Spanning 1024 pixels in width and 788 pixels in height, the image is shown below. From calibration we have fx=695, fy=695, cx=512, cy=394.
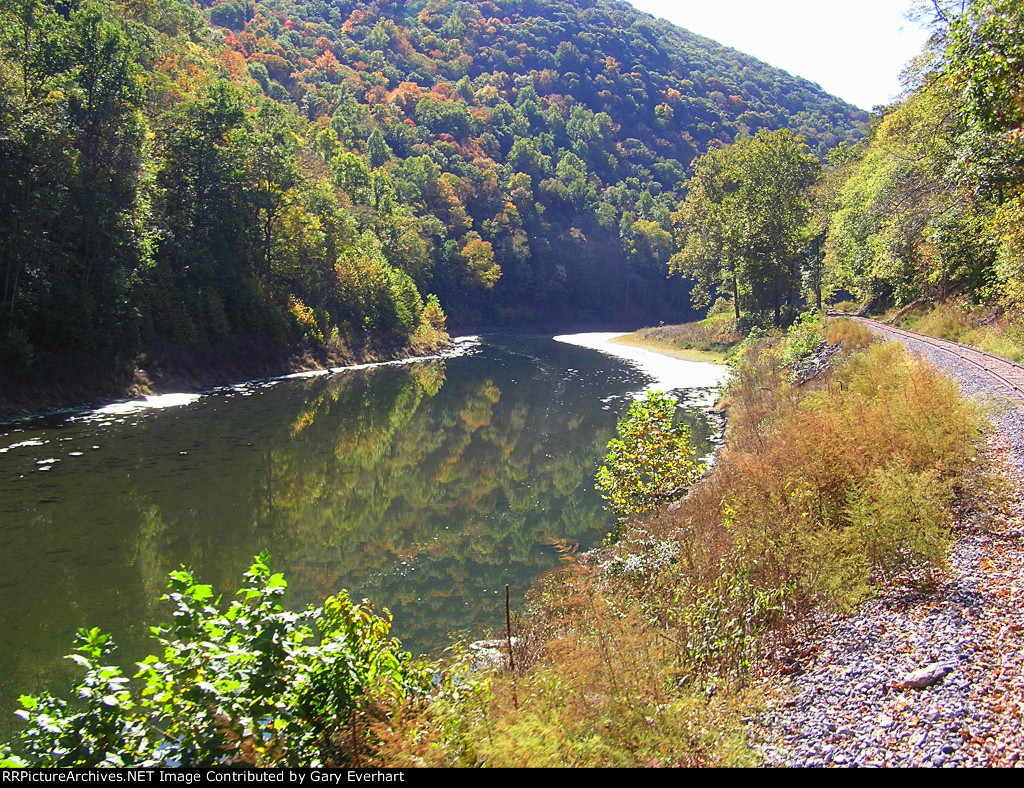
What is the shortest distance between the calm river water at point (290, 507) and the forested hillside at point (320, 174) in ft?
23.5

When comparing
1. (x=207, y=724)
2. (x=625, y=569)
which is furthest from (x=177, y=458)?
(x=207, y=724)

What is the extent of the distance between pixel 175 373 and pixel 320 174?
32.7 metres

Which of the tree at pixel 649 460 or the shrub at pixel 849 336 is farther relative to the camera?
the shrub at pixel 849 336

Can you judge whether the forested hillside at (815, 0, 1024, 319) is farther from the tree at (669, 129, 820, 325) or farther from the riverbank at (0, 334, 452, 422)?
the riverbank at (0, 334, 452, 422)

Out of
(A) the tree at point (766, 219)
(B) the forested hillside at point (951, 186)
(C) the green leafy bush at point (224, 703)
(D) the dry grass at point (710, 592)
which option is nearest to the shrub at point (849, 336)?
(B) the forested hillside at point (951, 186)

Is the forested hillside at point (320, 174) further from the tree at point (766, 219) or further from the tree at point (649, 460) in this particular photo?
the tree at point (766, 219)

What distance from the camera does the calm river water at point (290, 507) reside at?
37.7 ft

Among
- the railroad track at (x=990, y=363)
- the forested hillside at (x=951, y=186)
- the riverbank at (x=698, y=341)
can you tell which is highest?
the forested hillside at (x=951, y=186)

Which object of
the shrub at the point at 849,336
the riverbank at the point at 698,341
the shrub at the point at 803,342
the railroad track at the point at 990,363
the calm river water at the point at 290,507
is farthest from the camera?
the riverbank at the point at 698,341

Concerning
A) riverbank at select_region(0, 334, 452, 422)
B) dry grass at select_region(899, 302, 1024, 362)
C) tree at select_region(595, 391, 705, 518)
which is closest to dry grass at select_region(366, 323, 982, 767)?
tree at select_region(595, 391, 705, 518)

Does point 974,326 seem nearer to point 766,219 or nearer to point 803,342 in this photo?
point 803,342

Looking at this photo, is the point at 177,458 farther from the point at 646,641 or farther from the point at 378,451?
the point at 646,641

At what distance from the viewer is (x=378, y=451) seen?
82.0 feet

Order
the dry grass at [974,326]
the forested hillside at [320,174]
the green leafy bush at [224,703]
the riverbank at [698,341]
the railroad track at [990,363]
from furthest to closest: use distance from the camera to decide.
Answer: the riverbank at [698,341]
the forested hillside at [320,174]
the dry grass at [974,326]
the railroad track at [990,363]
the green leafy bush at [224,703]
